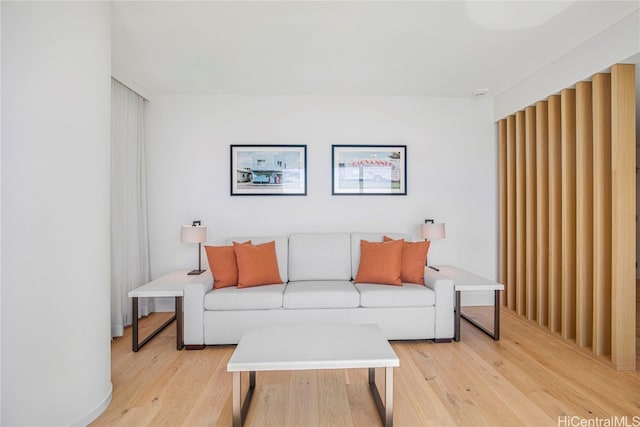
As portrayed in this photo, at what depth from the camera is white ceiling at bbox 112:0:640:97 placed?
212 cm

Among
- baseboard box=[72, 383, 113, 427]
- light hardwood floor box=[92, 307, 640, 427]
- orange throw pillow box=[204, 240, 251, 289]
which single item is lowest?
light hardwood floor box=[92, 307, 640, 427]

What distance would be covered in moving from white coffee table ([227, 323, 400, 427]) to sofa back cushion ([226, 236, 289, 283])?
3.93ft

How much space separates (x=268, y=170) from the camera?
373cm

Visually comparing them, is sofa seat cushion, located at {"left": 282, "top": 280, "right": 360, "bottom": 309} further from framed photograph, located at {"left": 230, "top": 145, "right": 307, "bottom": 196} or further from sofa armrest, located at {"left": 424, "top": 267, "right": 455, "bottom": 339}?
framed photograph, located at {"left": 230, "top": 145, "right": 307, "bottom": 196}

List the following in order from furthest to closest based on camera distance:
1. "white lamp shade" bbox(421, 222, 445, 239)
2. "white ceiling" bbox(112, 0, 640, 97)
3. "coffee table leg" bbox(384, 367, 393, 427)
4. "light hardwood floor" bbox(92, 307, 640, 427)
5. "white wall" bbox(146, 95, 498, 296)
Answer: "white wall" bbox(146, 95, 498, 296) < "white lamp shade" bbox(421, 222, 445, 239) < "white ceiling" bbox(112, 0, 640, 97) < "light hardwood floor" bbox(92, 307, 640, 427) < "coffee table leg" bbox(384, 367, 393, 427)

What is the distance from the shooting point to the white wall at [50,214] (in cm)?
155

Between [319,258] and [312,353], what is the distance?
1667mm

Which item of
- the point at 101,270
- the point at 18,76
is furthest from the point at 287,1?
the point at 101,270

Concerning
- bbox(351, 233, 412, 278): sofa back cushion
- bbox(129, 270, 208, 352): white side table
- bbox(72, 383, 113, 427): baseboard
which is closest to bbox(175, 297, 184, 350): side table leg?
bbox(129, 270, 208, 352): white side table

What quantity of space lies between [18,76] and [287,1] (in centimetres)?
156

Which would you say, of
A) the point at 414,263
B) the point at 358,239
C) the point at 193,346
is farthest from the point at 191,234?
the point at 414,263

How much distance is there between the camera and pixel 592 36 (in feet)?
8.14

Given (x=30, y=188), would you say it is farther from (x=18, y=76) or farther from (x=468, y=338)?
(x=468, y=338)

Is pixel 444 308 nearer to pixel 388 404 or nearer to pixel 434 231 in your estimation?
pixel 434 231
